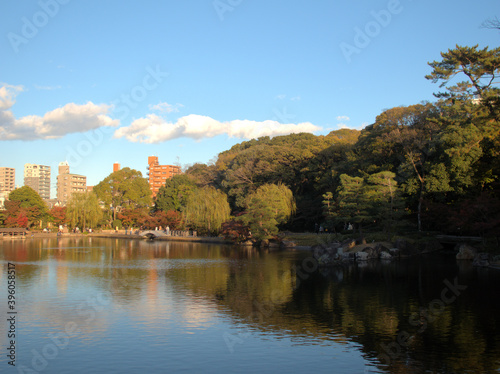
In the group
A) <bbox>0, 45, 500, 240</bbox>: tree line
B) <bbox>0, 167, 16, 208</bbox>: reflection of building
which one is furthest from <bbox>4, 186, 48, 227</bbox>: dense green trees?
<bbox>0, 167, 16, 208</bbox>: reflection of building

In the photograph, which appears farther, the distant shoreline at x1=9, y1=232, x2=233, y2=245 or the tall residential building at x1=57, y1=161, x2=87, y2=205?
the tall residential building at x1=57, y1=161, x2=87, y2=205

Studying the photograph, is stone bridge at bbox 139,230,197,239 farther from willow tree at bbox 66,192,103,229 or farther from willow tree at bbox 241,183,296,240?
willow tree at bbox 241,183,296,240

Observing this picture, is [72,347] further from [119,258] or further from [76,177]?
[76,177]

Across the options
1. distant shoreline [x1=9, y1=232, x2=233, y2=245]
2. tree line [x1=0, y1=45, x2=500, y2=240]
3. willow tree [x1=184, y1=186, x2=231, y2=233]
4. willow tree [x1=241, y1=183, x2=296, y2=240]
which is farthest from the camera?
willow tree [x1=184, y1=186, x2=231, y2=233]

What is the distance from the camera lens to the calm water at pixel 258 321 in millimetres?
9633

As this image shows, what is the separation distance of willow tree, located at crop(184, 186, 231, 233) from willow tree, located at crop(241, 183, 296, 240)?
24.7 ft

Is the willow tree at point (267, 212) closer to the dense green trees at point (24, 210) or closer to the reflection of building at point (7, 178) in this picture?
the dense green trees at point (24, 210)

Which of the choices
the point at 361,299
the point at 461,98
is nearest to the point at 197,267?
the point at 361,299

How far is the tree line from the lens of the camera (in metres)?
29.5

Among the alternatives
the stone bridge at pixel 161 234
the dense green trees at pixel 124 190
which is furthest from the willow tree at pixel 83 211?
the stone bridge at pixel 161 234

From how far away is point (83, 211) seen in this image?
6444 cm

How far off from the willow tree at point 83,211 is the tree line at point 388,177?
22.2 feet

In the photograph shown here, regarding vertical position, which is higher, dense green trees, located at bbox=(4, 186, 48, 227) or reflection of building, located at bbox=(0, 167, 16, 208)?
reflection of building, located at bbox=(0, 167, 16, 208)

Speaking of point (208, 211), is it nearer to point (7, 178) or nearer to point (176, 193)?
point (176, 193)
